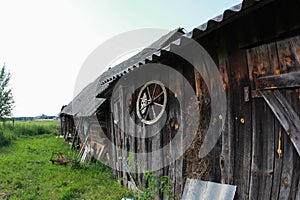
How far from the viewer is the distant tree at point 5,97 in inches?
758

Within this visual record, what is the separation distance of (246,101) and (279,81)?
399 millimetres

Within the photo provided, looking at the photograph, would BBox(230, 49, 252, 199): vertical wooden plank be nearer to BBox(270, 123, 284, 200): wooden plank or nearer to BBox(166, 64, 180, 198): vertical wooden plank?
BBox(270, 123, 284, 200): wooden plank

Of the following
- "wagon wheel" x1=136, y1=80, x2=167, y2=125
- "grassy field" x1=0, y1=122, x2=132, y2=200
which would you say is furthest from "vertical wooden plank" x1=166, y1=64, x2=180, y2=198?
"grassy field" x1=0, y1=122, x2=132, y2=200

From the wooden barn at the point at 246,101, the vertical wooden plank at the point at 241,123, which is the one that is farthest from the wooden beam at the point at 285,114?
the vertical wooden plank at the point at 241,123

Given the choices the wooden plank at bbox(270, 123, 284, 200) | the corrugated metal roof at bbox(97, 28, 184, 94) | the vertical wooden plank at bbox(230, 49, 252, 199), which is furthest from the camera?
the corrugated metal roof at bbox(97, 28, 184, 94)

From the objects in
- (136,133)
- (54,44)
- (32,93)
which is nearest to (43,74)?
(32,93)

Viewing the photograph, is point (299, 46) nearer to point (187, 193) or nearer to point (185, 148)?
point (185, 148)

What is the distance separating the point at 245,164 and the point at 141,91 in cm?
246

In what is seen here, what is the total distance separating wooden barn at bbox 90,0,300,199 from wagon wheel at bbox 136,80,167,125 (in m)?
0.11

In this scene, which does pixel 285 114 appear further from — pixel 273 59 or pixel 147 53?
pixel 147 53

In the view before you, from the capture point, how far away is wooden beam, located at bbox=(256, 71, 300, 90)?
182 centimetres

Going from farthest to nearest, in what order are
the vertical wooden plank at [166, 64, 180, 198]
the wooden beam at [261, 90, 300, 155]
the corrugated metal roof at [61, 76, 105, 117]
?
1. the corrugated metal roof at [61, 76, 105, 117]
2. the vertical wooden plank at [166, 64, 180, 198]
3. the wooden beam at [261, 90, 300, 155]

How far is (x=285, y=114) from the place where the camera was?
6.21ft

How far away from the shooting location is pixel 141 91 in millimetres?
4289
